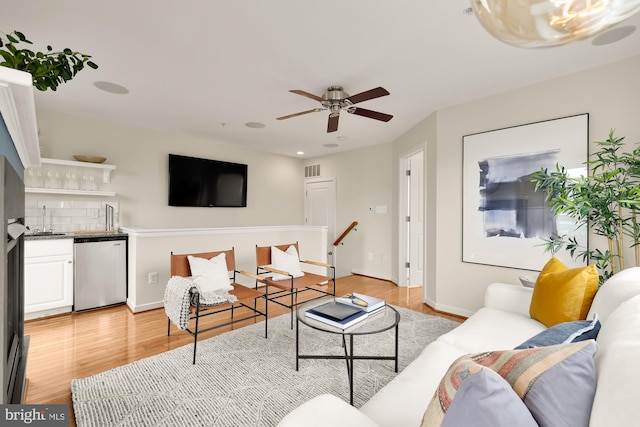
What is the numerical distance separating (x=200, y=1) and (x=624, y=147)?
3.39 metres

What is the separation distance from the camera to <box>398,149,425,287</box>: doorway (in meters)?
4.74

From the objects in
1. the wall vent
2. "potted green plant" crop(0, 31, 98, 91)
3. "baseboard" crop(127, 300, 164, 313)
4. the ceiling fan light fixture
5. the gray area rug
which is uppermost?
the wall vent

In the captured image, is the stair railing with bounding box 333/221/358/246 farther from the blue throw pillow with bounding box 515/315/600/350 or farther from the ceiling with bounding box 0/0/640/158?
the blue throw pillow with bounding box 515/315/600/350

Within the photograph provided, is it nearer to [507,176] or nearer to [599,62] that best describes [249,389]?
[507,176]

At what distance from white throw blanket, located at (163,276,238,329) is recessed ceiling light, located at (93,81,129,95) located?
6.53 feet

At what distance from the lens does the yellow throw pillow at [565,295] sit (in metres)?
1.72

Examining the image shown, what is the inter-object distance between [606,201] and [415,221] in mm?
2721

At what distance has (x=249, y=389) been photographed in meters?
1.99

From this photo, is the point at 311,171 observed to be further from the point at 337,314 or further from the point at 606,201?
the point at 606,201

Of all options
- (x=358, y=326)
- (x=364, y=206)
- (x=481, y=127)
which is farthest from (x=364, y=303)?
(x=364, y=206)

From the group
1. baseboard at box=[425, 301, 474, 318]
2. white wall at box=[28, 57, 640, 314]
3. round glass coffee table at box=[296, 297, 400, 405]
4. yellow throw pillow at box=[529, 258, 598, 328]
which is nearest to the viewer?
yellow throw pillow at box=[529, 258, 598, 328]

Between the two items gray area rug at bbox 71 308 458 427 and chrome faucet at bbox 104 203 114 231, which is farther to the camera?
chrome faucet at bbox 104 203 114 231

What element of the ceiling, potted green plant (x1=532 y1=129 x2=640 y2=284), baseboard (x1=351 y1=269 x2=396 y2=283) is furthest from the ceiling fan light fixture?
baseboard (x1=351 y1=269 x2=396 y2=283)

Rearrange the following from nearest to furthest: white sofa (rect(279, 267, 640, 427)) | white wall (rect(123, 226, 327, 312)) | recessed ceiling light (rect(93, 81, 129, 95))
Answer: white sofa (rect(279, 267, 640, 427)) < recessed ceiling light (rect(93, 81, 129, 95)) < white wall (rect(123, 226, 327, 312))
